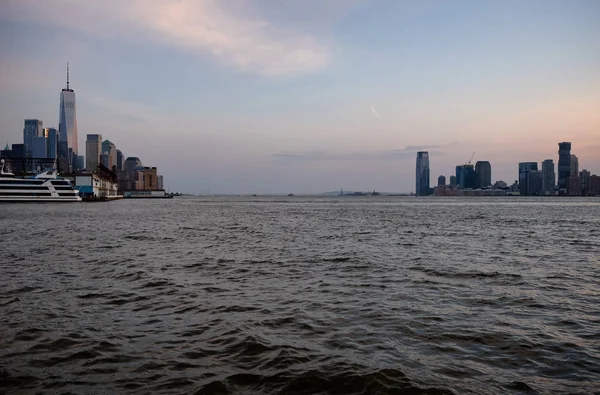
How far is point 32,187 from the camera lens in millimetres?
144500

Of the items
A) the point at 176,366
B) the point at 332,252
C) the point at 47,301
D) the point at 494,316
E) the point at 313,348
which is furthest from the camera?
the point at 332,252

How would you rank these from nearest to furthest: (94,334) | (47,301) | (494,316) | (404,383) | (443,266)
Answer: (404,383) → (94,334) → (494,316) → (47,301) → (443,266)

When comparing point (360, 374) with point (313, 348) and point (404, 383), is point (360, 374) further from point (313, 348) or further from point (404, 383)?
point (313, 348)

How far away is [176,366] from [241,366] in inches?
56.2

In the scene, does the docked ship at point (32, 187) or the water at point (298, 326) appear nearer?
the water at point (298, 326)

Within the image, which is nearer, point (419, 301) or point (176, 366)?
point (176, 366)

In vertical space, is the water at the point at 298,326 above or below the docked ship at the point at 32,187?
below

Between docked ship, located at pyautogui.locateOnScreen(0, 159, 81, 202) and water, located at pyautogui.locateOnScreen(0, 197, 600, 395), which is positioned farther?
docked ship, located at pyautogui.locateOnScreen(0, 159, 81, 202)

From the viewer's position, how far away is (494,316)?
14.1m

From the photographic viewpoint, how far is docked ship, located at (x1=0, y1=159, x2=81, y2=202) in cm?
14300

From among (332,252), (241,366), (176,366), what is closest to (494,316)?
(241,366)

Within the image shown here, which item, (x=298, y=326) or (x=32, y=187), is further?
(x=32, y=187)

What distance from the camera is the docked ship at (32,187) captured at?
143000 mm

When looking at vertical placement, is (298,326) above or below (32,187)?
below
